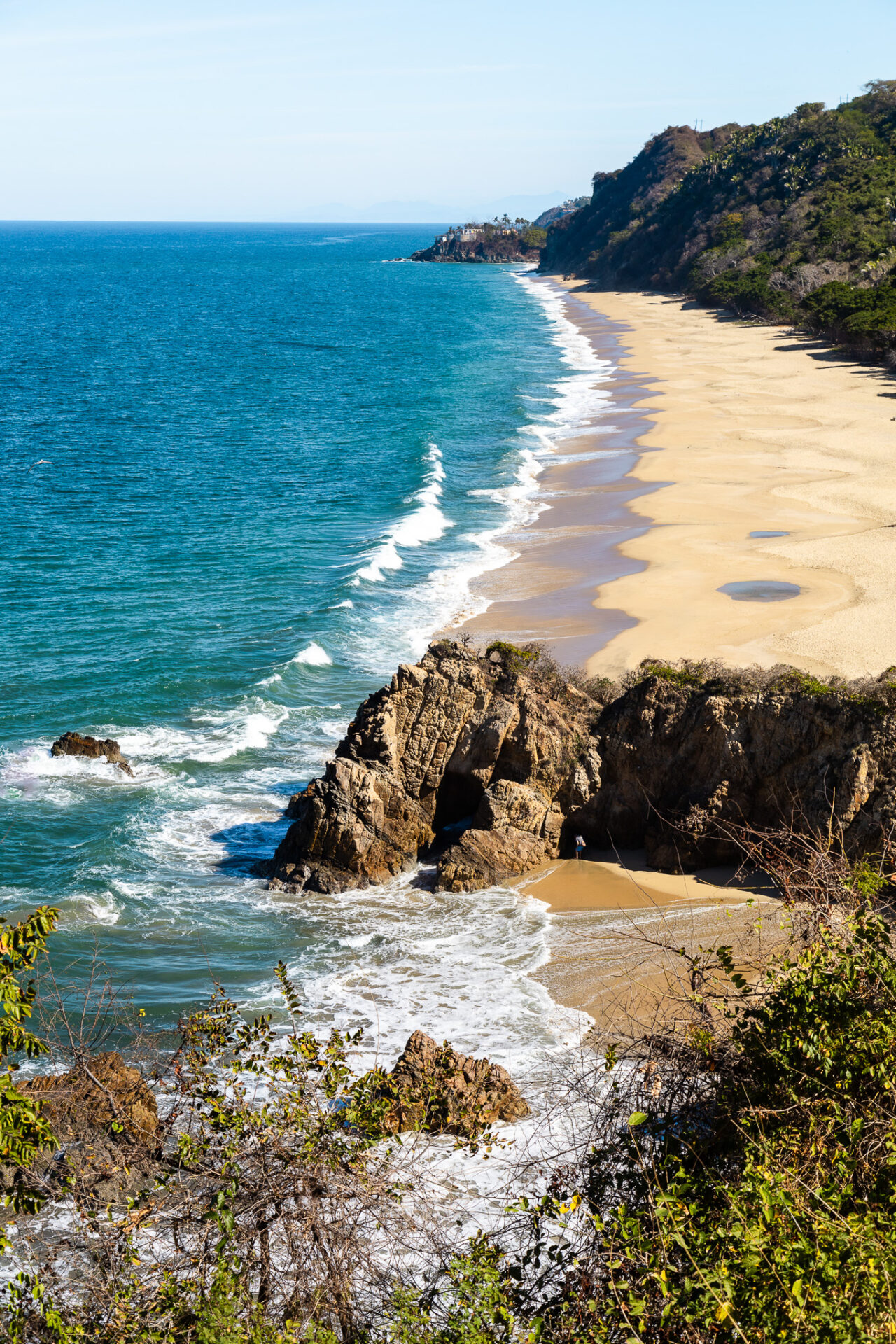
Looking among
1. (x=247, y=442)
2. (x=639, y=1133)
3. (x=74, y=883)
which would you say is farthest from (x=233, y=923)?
(x=247, y=442)

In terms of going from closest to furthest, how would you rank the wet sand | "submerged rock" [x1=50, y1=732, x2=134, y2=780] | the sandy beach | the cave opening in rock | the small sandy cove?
1. the wet sand
2. the cave opening in rock
3. "submerged rock" [x1=50, y1=732, x2=134, y2=780]
4. the small sandy cove
5. the sandy beach

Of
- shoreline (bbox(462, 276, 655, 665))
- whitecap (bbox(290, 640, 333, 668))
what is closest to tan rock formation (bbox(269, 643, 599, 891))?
shoreline (bbox(462, 276, 655, 665))

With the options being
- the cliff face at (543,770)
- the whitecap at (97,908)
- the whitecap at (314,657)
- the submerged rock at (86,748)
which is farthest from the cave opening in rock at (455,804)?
the whitecap at (314,657)

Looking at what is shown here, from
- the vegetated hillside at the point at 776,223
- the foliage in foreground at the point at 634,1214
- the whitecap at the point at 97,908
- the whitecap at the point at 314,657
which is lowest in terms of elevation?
the whitecap at the point at 97,908

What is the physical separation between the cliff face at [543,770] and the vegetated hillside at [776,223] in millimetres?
50270

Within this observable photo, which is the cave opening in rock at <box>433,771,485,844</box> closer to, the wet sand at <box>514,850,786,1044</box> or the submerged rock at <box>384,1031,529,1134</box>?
the wet sand at <box>514,850,786,1044</box>

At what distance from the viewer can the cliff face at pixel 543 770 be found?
17203mm

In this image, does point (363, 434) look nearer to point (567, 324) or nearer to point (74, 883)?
point (74, 883)

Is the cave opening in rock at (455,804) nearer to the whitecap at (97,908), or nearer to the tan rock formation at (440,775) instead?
the tan rock formation at (440,775)

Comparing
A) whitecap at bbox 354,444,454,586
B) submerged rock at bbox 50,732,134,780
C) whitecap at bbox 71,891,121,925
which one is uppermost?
whitecap at bbox 354,444,454,586

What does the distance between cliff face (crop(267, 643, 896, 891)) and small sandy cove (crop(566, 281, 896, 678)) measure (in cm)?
562

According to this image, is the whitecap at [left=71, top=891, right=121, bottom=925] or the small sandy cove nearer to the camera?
the whitecap at [left=71, top=891, right=121, bottom=925]

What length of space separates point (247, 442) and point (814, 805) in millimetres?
43814

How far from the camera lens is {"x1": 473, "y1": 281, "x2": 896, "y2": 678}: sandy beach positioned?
83.3 feet
